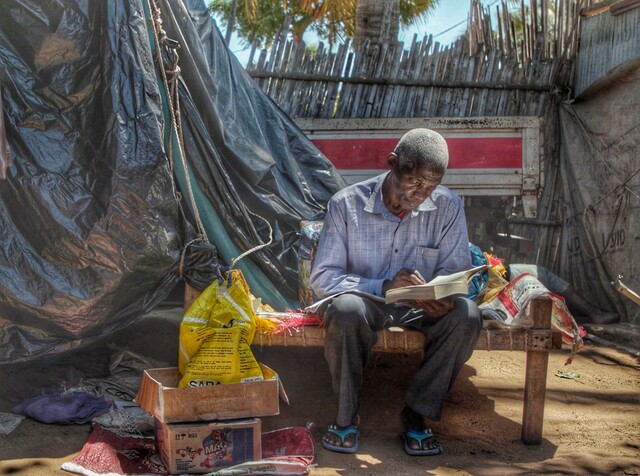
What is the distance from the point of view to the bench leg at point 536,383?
11.2ft

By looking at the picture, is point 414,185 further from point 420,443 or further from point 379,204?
point 420,443

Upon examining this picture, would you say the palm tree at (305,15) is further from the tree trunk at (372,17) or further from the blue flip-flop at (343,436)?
the blue flip-flop at (343,436)

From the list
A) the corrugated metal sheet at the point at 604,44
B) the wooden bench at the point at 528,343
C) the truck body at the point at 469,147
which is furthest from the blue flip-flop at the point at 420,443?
the corrugated metal sheet at the point at 604,44

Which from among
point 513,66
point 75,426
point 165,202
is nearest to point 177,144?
point 165,202

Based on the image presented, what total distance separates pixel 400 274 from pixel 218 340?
886 mm

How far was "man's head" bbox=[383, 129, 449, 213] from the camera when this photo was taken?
10.8 ft

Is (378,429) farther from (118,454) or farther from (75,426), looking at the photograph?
(75,426)

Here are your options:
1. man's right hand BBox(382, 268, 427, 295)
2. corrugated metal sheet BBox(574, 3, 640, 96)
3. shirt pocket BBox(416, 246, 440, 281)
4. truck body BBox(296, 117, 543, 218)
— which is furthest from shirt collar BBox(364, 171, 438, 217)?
corrugated metal sheet BBox(574, 3, 640, 96)

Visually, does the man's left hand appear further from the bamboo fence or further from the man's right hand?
the bamboo fence

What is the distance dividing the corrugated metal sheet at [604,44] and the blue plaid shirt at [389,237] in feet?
10.3

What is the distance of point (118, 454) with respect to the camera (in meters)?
3.12

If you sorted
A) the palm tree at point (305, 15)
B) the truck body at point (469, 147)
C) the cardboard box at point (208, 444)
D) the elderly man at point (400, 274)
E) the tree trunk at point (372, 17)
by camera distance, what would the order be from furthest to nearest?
the palm tree at point (305, 15) < the tree trunk at point (372, 17) < the truck body at point (469, 147) < the elderly man at point (400, 274) < the cardboard box at point (208, 444)

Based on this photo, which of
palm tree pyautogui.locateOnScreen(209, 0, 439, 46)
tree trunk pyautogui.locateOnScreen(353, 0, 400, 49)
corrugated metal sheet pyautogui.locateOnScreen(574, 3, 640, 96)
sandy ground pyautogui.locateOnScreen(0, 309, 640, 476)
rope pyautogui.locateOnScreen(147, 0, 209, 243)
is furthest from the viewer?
palm tree pyautogui.locateOnScreen(209, 0, 439, 46)

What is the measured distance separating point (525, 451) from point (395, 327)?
2.77ft
